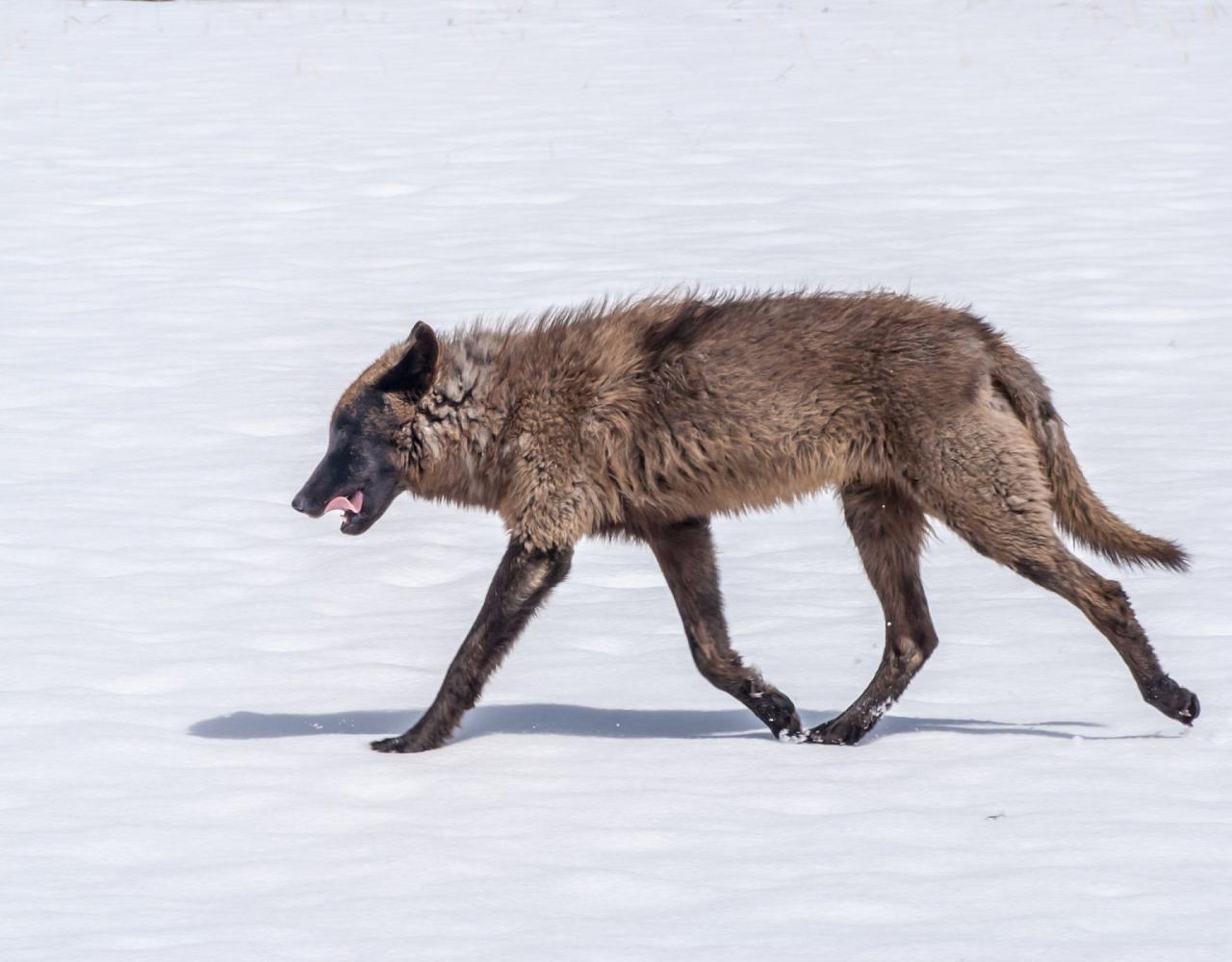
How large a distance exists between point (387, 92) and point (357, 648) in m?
11.0

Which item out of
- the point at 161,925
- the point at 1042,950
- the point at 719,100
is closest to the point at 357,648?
the point at 161,925

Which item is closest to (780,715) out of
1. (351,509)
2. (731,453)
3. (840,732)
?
(840,732)

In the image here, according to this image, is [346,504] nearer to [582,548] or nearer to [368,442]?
[368,442]

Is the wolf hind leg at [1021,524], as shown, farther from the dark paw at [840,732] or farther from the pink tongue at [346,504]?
the pink tongue at [346,504]

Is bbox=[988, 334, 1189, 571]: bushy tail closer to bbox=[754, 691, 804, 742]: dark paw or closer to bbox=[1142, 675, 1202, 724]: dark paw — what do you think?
bbox=[1142, 675, 1202, 724]: dark paw

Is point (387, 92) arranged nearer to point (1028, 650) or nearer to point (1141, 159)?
point (1141, 159)

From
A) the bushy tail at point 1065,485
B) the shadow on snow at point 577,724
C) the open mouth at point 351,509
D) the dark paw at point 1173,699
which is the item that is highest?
the bushy tail at point 1065,485

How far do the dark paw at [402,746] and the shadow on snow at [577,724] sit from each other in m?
0.19

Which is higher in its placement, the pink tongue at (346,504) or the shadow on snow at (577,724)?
the pink tongue at (346,504)

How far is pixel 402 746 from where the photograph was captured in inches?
227

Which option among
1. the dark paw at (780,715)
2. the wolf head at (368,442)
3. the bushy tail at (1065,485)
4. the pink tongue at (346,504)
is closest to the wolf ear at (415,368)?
the wolf head at (368,442)

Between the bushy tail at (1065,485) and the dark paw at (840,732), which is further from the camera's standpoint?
the dark paw at (840,732)

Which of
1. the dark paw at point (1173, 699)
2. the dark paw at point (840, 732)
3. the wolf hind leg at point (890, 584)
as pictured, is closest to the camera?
the dark paw at point (1173, 699)

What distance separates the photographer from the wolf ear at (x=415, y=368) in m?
6.05
